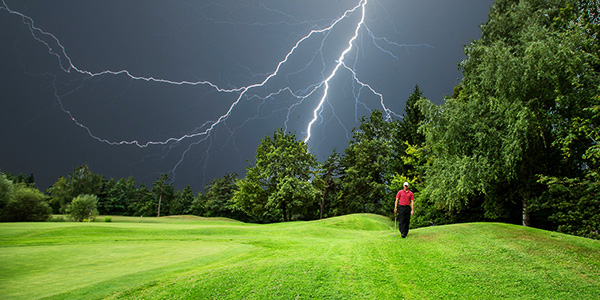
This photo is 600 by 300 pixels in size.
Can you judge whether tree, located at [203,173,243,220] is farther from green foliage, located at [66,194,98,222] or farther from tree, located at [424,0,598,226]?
tree, located at [424,0,598,226]

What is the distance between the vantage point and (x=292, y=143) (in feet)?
113

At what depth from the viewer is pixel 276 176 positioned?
32.8 m

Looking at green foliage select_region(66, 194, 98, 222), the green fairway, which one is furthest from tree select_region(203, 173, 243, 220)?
the green fairway

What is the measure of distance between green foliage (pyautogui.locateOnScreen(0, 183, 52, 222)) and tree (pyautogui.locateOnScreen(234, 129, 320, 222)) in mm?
20776

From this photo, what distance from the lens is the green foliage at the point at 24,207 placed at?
24.1 meters

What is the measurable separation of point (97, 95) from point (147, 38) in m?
22.5

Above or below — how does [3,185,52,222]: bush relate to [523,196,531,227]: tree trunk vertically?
below

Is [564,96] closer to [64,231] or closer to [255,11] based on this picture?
[64,231]

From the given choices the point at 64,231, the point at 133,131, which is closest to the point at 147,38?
the point at 133,131

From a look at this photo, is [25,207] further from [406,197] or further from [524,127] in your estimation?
[524,127]

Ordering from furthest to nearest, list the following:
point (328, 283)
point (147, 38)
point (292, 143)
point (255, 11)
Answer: point (147, 38)
point (255, 11)
point (292, 143)
point (328, 283)

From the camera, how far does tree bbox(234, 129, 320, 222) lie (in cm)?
3130

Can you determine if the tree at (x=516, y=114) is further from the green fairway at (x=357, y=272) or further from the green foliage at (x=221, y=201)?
the green foliage at (x=221, y=201)

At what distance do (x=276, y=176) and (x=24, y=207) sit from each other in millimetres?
26295
